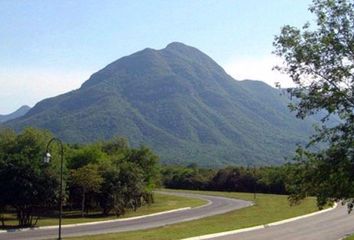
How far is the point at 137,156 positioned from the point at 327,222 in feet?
108

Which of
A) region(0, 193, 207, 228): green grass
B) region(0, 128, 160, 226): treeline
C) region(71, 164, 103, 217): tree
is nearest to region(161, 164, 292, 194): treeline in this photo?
region(0, 193, 207, 228): green grass

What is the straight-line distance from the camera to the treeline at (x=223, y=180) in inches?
3637

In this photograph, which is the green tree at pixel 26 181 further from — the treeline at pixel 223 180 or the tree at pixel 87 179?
the treeline at pixel 223 180

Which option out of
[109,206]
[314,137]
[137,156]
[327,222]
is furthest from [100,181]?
[314,137]

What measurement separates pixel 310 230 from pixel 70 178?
83.9 feet

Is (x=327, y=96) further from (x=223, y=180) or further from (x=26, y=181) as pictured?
(x=223, y=180)

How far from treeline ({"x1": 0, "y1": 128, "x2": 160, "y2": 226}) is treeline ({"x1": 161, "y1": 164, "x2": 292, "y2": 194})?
85.2ft

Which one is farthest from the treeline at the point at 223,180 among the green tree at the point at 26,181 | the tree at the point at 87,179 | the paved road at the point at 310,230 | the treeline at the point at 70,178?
the green tree at the point at 26,181

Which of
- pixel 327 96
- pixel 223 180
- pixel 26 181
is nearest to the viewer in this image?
pixel 327 96

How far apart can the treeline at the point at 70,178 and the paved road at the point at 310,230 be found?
1688 cm

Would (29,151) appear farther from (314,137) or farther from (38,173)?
(314,137)

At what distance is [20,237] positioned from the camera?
3406cm

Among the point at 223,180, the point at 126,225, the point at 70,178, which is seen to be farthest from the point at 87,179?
the point at 223,180

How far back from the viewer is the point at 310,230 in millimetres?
37625
